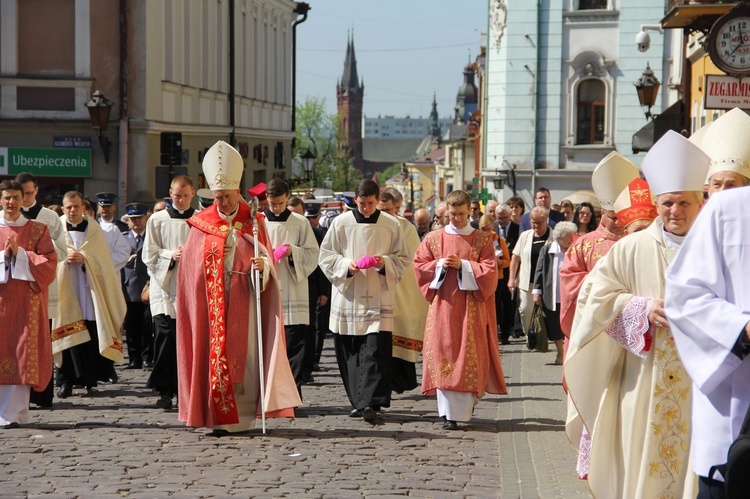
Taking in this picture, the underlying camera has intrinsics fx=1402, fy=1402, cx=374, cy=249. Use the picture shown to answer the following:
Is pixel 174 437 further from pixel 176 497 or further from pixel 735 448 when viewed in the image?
pixel 735 448

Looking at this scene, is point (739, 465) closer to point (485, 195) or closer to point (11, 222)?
point (11, 222)

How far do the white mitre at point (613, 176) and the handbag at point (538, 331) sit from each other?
7.07 meters

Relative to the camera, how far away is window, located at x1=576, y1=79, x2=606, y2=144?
4338 centimetres

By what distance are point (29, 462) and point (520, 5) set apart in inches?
1413

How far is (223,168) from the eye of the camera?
34.5 ft

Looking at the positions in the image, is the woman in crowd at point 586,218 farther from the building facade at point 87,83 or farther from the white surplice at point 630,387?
the building facade at point 87,83

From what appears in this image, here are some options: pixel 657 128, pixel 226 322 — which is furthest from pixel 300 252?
pixel 657 128

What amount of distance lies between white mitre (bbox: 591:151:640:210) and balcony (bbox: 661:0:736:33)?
30.1 ft

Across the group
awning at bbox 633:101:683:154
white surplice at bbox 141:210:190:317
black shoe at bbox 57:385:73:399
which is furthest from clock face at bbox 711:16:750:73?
awning at bbox 633:101:683:154

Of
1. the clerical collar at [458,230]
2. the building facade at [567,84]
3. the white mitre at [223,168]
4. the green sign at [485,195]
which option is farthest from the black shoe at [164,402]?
the green sign at [485,195]

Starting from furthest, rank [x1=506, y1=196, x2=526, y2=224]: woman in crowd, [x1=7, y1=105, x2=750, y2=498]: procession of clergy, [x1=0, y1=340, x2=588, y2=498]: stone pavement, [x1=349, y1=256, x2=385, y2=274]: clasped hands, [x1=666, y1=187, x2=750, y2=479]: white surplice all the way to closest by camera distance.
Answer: [x1=506, y1=196, x2=526, y2=224]: woman in crowd < [x1=349, y1=256, x2=385, y2=274]: clasped hands < [x1=0, y1=340, x2=588, y2=498]: stone pavement < [x1=7, y1=105, x2=750, y2=498]: procession of clergy < [x1=666, y1=187, x2=750, y2=479]: white surplice

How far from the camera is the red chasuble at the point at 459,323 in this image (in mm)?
10805

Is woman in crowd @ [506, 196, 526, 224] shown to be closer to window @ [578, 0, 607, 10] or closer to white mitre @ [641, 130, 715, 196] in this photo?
white mitre @ [641, 130, 715, 196]

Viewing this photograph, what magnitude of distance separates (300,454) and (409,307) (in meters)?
3.25
